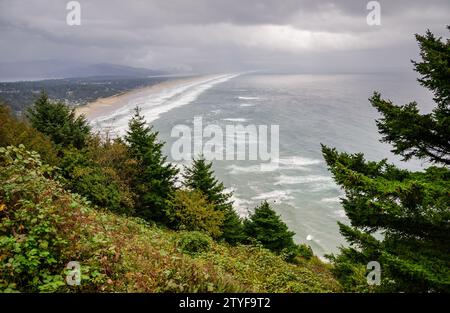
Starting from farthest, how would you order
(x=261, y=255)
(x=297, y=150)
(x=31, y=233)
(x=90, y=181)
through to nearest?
(x=297, y=150)
(x=90, y=181)
(x=261, y=255)
(x=31, y=233)

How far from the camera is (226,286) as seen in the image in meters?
8.23

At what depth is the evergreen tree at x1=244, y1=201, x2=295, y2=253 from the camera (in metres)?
26.7

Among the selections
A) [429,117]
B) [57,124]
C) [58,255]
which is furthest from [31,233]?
[57,124]

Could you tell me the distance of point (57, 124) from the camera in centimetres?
2755

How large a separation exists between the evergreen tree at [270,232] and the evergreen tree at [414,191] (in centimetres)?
1636

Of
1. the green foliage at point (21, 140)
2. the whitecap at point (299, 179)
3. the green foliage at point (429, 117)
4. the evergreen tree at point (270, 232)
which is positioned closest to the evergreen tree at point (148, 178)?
the evergreen tree at point (270, 232)

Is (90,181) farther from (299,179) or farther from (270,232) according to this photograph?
(299,179)

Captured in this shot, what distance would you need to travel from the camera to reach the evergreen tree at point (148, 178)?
2727cm

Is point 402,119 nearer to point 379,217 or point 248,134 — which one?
point 379,217

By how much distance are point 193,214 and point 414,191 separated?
1801 centimetres

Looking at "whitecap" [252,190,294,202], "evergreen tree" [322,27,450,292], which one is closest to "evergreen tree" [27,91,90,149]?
"evergreen tree" [322,27,450,292]

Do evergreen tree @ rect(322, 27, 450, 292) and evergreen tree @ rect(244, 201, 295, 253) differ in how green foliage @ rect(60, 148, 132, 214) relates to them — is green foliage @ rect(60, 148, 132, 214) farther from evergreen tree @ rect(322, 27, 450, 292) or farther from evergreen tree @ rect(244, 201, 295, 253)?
evergreen tree @ rect(322, 27, 450, 292)

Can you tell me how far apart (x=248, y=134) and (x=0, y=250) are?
2988 inches
